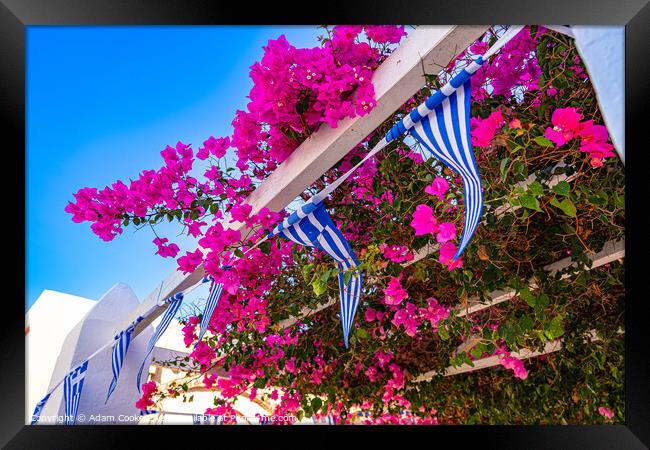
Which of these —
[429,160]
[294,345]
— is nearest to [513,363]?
[294,345]

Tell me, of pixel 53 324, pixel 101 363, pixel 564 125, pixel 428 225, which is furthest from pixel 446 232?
pixel 53 324

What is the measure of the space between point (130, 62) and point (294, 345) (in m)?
2.21

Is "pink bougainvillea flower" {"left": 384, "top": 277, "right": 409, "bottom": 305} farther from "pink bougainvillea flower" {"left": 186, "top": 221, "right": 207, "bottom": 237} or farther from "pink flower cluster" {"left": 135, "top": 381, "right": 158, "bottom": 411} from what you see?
"pink flower cluster" {"left": 135, "top": 381, "right": 158, "bottom": 411}

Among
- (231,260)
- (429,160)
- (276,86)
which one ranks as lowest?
(429,160)

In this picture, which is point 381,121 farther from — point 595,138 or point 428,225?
point 595,138

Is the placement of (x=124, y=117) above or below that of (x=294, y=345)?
above

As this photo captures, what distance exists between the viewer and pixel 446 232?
116cm

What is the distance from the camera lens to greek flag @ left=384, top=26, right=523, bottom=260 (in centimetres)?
99

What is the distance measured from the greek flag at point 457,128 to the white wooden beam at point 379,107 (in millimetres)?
98

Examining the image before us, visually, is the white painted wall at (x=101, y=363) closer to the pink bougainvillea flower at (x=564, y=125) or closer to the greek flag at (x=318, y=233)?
the greek flag at (x=318, y=233)

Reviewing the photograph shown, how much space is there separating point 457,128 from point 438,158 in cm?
9
